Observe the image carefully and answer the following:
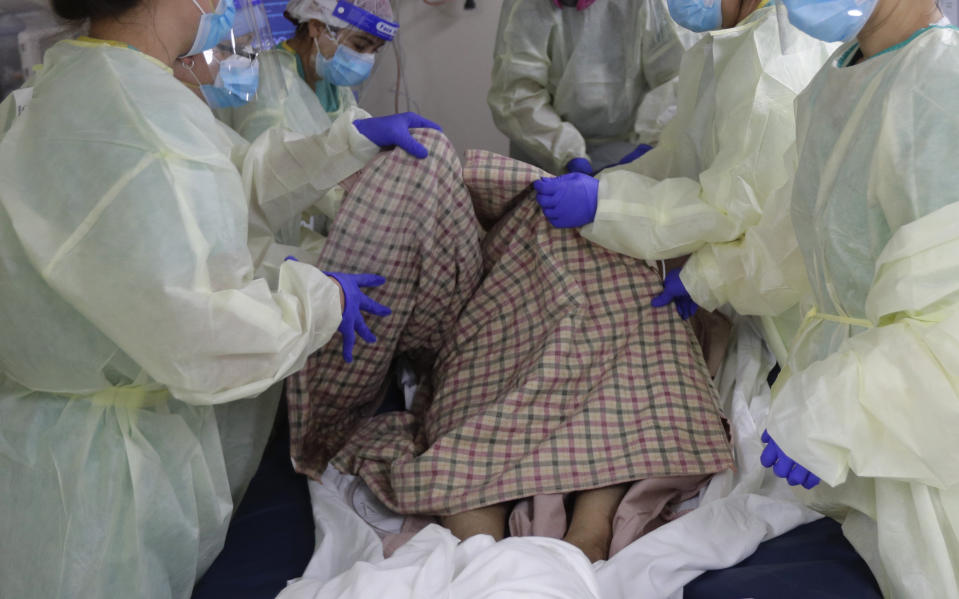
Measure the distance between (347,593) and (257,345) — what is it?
33cm

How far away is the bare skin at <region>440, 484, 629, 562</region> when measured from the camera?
4.28 feet

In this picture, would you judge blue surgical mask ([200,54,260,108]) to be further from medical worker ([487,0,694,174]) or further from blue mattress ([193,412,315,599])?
medical worker ([487,0,694,174])

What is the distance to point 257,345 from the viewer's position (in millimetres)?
1063

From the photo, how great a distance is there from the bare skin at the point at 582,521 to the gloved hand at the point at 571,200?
0.46 meters

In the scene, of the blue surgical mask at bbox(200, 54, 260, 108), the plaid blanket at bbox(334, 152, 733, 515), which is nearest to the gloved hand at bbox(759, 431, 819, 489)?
the plaid blanket at bbox(334, 152, 733, 515)

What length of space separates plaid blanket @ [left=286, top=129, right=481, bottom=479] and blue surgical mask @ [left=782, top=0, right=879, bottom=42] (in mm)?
692

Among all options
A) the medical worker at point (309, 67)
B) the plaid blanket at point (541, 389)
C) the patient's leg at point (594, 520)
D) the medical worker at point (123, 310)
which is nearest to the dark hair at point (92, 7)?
the medical worker at point (123, 310)

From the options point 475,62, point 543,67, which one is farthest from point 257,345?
point 475,62

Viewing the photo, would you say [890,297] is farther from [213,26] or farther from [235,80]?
[235,80]

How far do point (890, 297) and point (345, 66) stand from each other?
153 centimetres

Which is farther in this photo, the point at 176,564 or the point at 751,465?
the point at 751,465

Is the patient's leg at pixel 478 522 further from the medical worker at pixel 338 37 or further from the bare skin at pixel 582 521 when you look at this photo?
the medical worker at pixel 338 37

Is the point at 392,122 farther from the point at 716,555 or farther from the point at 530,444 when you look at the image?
the point at 716,555

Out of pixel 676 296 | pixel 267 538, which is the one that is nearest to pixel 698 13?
pixel 676 296
